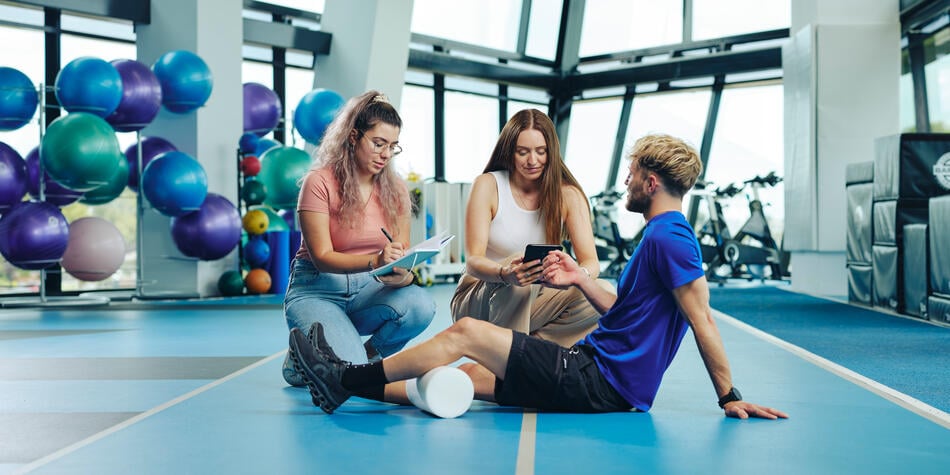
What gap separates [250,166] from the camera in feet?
24.5

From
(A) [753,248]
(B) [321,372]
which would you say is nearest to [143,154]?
(B) [321,372]

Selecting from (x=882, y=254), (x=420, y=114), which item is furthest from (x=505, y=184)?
(x=420, y=114)

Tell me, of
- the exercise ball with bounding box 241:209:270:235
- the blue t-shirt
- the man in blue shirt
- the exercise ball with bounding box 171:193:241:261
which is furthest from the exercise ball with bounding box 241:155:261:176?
the blue t-shirt

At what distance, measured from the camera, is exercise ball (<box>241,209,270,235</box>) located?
7512 mm

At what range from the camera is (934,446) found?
2.08 meters

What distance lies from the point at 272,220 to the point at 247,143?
2.27 ft

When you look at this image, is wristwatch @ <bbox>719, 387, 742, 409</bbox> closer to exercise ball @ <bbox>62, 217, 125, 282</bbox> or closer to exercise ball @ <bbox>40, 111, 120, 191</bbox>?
exercise ball @ <bbox>40, 111, 120, 191</bbox>

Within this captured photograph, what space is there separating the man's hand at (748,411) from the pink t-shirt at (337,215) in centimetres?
121

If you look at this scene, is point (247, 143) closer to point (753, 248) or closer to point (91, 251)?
point (91, 251)

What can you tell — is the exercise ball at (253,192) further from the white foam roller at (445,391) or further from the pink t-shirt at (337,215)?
the white foam roller at (445,391)

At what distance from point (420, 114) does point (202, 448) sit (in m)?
9.36

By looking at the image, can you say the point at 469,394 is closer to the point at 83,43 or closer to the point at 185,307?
the point at 185,307

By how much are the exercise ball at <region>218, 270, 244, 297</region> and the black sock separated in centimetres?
540

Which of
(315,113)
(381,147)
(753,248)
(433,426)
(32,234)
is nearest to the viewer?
(433,426)
